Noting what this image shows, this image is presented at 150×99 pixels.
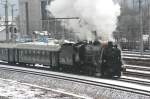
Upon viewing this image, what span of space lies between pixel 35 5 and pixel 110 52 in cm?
8210

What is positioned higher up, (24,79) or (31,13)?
(31,13)

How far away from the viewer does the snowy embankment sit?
52.0 ft

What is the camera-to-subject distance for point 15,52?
119 feet

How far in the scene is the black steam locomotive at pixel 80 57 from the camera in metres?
22.9

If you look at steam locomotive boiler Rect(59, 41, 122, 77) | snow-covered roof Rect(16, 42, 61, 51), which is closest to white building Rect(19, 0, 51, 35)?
snow-covered roof Rect(16, 42, 61, 51)

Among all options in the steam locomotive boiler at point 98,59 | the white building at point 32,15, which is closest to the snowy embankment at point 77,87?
the steam locomotive boiler at point 98,59

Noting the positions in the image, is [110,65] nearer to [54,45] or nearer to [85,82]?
[85,82]

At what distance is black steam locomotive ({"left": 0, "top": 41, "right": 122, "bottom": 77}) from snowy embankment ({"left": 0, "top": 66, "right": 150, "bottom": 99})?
277cm

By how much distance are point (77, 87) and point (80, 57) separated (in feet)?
20.2

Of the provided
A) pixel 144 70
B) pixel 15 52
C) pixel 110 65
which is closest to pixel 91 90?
pixel 110 65

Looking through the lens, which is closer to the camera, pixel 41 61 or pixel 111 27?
pixel 111 27

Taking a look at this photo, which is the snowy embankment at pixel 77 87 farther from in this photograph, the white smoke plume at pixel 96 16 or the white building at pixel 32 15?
the white building at pixel 32 15

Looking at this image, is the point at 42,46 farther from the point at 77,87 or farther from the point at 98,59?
the point at 77,87

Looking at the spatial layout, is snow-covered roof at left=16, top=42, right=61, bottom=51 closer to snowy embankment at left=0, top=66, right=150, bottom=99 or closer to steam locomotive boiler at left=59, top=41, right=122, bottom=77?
steam locomotive boiler at left=59, top=41, right=122, bottom=77
